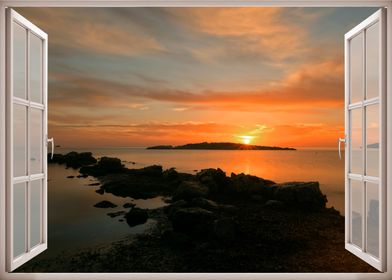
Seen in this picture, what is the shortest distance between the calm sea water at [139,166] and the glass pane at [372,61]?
22.3ft

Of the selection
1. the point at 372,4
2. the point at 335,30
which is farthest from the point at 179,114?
the point at 372,4

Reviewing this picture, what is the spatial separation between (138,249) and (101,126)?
4.43 m

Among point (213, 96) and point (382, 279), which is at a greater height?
point (213, 96)

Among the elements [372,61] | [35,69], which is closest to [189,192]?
[35,69]

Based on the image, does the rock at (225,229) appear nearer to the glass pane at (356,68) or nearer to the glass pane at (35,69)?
the glass pane at (356,68)

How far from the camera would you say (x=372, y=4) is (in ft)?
6.45

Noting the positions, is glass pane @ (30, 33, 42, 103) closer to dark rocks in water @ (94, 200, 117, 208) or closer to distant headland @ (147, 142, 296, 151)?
dark rocks in water @ (94, 200, 117, 208)

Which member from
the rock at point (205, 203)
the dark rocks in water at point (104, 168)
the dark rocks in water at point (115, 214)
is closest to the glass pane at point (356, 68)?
the rock at point (205, 203)

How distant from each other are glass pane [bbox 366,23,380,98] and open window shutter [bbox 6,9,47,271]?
6.30 feet

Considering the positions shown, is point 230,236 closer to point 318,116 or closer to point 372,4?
point 318,116

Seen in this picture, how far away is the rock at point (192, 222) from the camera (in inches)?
294

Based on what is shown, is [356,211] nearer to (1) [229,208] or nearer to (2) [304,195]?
(1) [229,208]

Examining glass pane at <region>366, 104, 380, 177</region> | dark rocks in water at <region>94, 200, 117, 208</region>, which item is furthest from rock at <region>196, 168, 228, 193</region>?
glass pane at <region>366, 104, 380, 177</region>

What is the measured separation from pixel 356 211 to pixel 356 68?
2.81 feet
